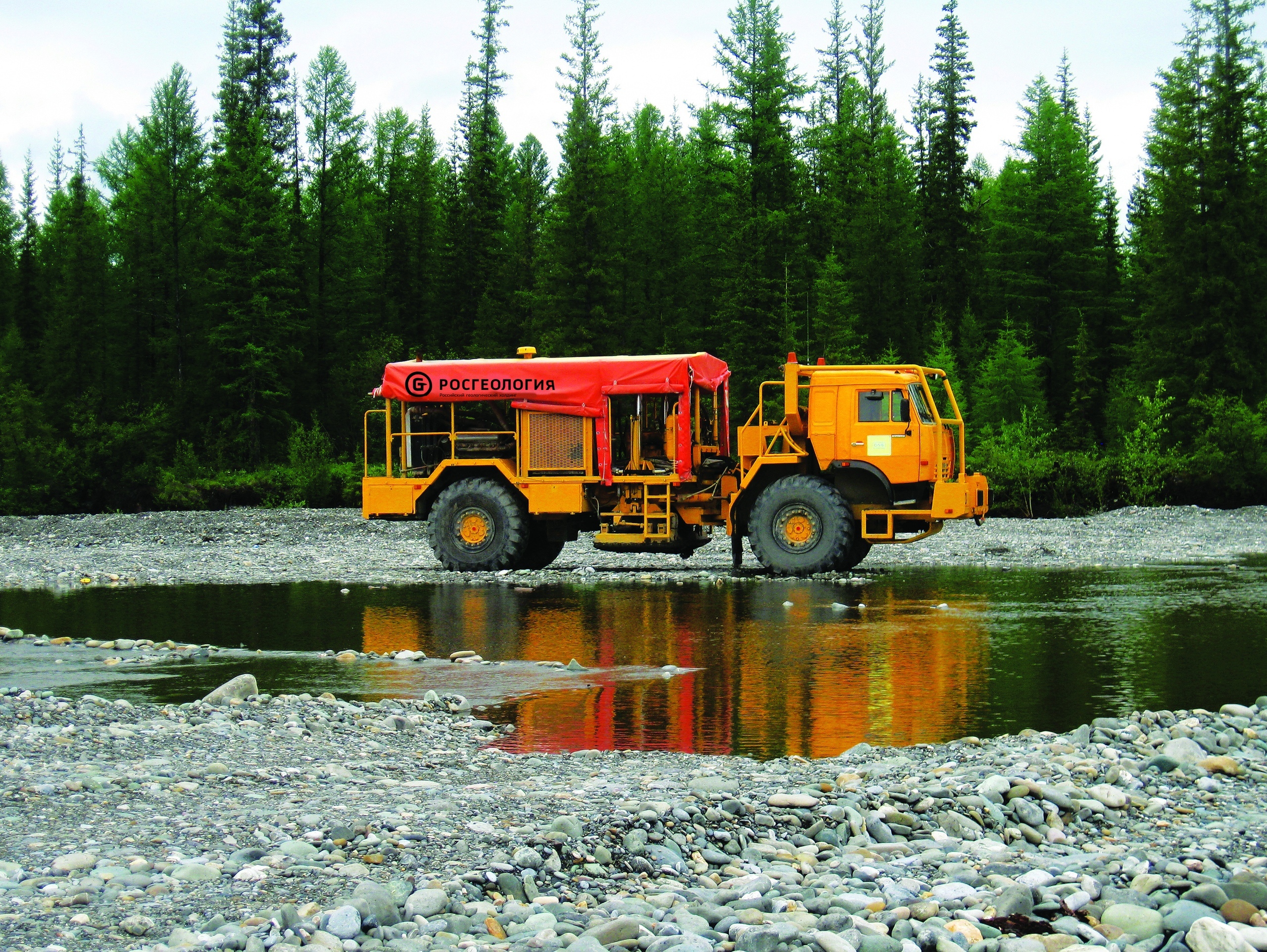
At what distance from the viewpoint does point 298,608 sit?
601 inches

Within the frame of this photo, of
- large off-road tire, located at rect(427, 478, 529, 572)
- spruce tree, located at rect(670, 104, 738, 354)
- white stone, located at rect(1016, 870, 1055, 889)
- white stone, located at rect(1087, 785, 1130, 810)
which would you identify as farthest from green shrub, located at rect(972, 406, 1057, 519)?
white stone, located at rect(1016, 870, 1055, 889)

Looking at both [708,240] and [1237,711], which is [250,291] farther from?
[1237,711]

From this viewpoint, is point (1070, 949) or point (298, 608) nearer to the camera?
point (1070, 949)

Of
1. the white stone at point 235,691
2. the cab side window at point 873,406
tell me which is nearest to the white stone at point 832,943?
the white stone at point 235,691

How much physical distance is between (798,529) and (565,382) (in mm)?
4347

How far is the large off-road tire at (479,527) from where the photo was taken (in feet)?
63.8

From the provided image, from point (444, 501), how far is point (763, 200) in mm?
35928

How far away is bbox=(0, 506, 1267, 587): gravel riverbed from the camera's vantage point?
19.9 meters

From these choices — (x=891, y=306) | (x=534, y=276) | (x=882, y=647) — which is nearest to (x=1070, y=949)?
(x=882, y=647)

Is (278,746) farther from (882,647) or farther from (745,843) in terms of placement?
(882,647)

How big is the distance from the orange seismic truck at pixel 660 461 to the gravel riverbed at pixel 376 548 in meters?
0.80

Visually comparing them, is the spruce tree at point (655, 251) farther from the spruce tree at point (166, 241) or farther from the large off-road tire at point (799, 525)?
the large off-road tire at point (799, 525)

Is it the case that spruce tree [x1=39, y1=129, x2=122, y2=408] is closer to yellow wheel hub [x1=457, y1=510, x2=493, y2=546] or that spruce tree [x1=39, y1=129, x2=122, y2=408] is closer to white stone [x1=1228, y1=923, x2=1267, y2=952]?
yellow wheel hub [x1=457, y1=510, x2=493, y2=546]

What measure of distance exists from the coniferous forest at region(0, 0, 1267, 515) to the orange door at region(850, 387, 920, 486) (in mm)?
26302
